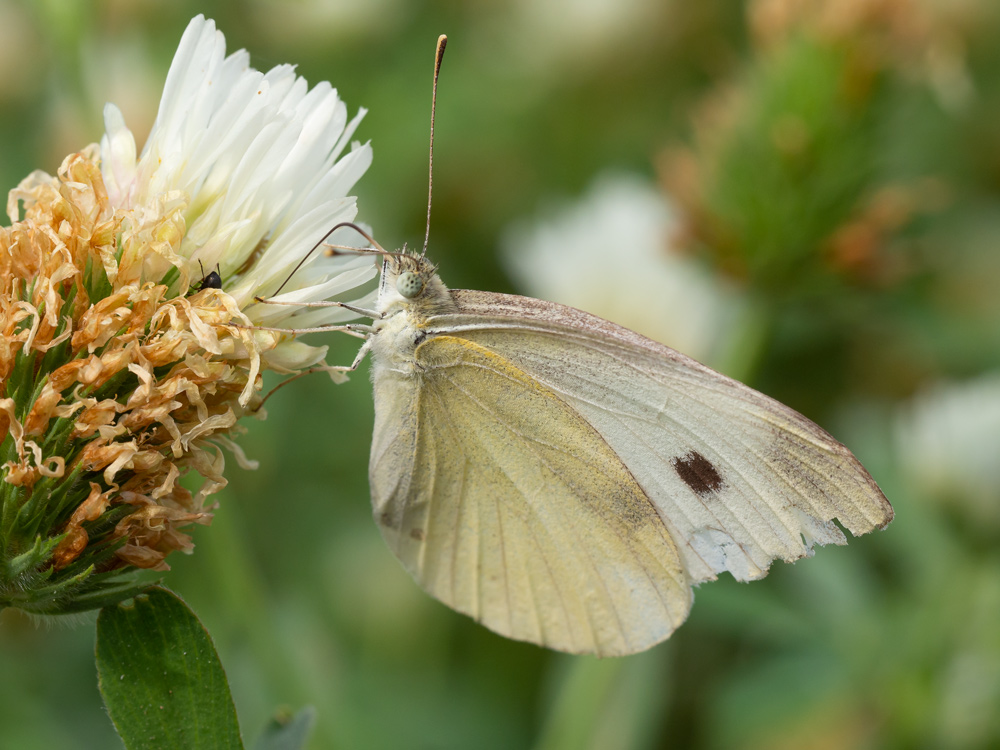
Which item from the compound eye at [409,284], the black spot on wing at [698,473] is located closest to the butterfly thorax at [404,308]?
the compound eye at [409,284]

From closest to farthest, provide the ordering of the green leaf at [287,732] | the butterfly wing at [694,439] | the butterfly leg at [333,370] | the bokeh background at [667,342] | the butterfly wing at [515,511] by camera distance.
Answer: the green leaf at [287,732] < the butterfly leg at [333,370] < the butterfly wing at [694,439] < the butterfly wing at [515,511] < the bokeh background at [667,342]

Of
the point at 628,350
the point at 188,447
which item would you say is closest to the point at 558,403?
the point at 628,350

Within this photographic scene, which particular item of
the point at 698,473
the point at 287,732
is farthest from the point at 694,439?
the point at 287,732

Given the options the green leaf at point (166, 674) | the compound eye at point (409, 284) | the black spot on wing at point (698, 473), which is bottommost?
the green leaf at point (166, 674)

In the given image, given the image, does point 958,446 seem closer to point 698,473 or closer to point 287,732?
point 698,473

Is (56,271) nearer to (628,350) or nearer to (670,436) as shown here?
(628,350)

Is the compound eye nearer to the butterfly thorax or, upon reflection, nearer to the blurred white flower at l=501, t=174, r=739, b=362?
the butterfly thorax

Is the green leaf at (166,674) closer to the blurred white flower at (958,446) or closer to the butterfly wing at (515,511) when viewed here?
the butterfly wing at (515,511)

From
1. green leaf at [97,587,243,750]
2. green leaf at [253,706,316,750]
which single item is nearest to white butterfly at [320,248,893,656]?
green leaf at [253,706,316,750]
